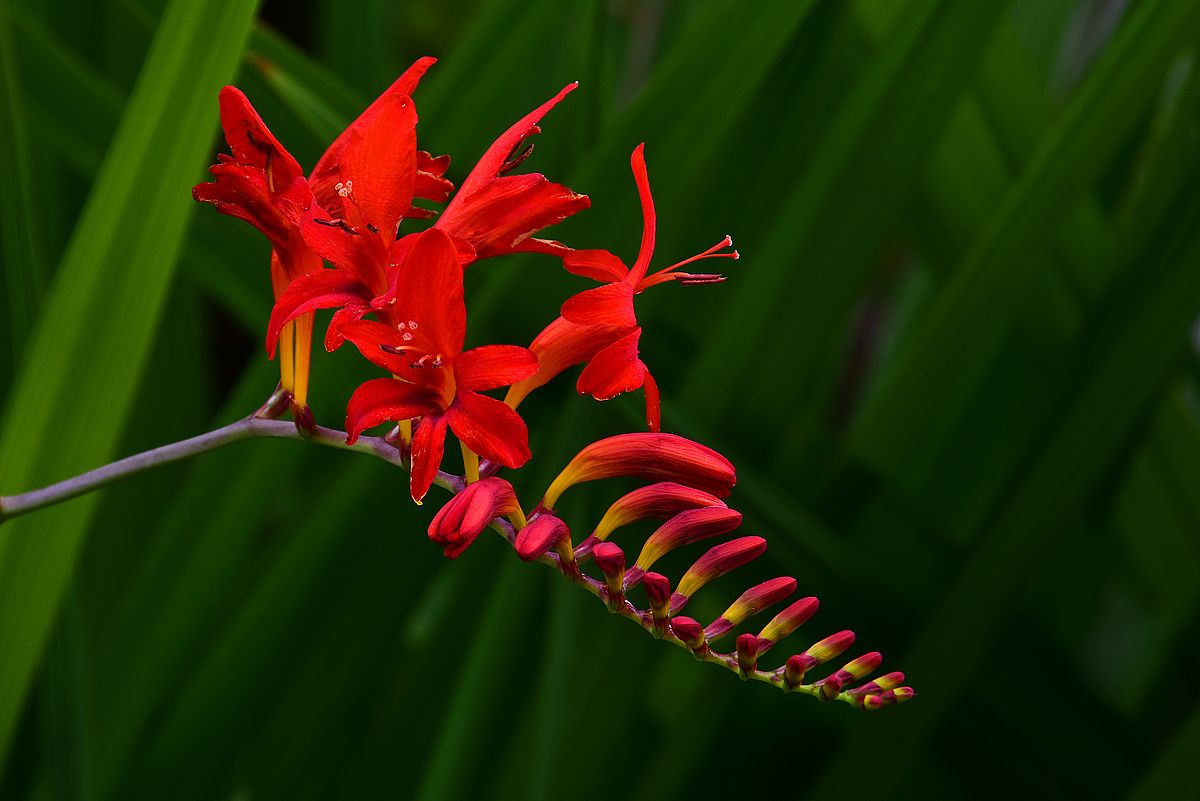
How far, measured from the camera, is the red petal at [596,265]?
436 millimetres

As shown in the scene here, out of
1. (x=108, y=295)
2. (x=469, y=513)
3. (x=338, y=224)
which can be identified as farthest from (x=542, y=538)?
(x=108, y=295)

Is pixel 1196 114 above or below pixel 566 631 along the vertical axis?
above

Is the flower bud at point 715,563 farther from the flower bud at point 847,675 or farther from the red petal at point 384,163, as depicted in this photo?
the red petal at point 384,163

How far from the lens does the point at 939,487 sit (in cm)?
114

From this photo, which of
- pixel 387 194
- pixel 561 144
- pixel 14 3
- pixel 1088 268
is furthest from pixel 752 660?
pixel 14 3

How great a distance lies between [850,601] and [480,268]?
34cm

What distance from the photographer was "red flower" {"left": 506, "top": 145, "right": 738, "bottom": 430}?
16.1 inches

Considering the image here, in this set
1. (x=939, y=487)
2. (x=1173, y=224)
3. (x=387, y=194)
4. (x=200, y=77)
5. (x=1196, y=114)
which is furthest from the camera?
(x=939, y=487)

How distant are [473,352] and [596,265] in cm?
7

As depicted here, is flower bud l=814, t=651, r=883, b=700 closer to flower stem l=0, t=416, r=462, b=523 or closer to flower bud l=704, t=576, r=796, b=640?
flower bud l=704, t=576, r=796, b=640

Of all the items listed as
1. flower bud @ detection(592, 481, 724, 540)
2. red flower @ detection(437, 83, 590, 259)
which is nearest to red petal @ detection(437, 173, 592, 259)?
red flower @ detection(437, 83, 590, 259)

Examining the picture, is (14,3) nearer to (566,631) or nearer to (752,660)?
(566,631)

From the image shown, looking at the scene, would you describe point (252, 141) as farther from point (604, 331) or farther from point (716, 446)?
point (716, 446)

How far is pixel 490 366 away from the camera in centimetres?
40
